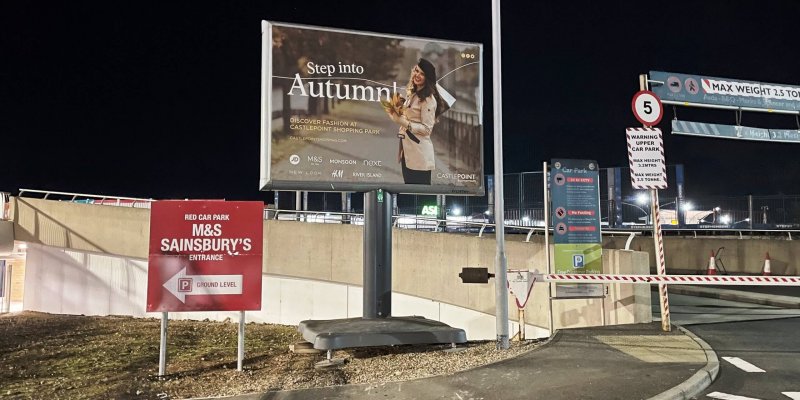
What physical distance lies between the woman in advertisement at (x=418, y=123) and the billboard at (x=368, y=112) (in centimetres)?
2

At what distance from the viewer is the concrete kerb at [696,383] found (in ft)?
19.3

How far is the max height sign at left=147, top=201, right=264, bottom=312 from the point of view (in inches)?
292

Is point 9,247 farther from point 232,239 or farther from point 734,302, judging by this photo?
point 734,302

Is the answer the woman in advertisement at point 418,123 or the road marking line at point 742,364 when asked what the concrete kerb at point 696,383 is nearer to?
the road marking line at point 742,364

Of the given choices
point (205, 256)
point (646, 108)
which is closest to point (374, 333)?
point (205, 256)

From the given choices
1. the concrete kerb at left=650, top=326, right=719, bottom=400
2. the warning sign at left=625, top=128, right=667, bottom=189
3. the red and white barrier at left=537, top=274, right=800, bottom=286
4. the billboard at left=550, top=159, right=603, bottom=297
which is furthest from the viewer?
the billboard at left=550, top=159, right=603, bottom=297

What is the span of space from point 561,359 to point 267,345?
7.08 m

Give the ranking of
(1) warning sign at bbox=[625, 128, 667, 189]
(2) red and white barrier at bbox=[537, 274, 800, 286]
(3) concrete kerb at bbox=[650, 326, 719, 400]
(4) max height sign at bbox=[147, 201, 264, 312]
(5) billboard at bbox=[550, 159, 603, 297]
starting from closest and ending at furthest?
(3) concrete kerb at bbox=[650, 326, 719, 400], (4) max height sign at bbox=[147, 201, 264, 312], (2) red and white barrier at bbox=[537, 274, 800, 286], (1) warning sign at bbox=[625, 128, 667, 189], (5) billboard at bbox=[550, 159, 603, 297]

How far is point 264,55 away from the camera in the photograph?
31.0 feet

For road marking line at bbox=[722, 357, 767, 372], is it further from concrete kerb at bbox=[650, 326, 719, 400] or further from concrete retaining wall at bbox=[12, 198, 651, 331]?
concrete retaining wall at bbox=[12, 198, 651, 331]

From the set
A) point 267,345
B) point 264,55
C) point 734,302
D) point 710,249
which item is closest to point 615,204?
point 710,249

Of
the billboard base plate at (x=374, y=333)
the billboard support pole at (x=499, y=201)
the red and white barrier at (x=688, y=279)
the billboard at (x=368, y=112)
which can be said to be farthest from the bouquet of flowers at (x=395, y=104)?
the red and white barrier at (x=688, y=279)

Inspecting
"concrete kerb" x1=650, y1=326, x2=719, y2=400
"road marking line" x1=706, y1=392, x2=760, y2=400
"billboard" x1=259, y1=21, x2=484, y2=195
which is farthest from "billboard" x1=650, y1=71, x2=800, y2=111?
"road marking line" x1=706, y1=392, x2=760, y2=400

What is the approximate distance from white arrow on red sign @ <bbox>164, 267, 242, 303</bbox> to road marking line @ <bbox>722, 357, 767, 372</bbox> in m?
6.95
